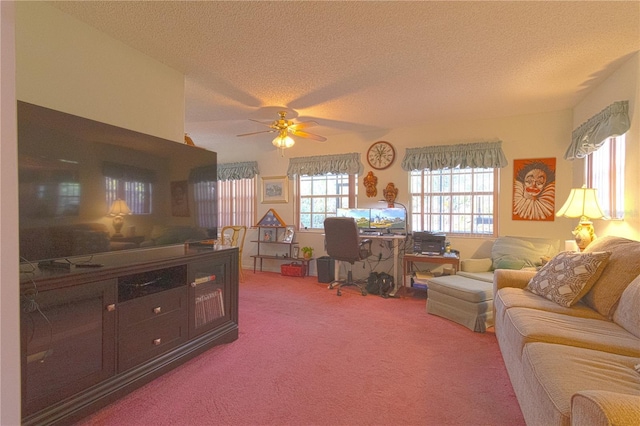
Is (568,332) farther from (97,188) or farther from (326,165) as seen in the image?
(326,165)

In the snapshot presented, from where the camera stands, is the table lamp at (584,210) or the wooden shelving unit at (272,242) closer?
the table lamp at (584,210)

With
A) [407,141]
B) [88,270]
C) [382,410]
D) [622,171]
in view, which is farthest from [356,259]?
[88,270]

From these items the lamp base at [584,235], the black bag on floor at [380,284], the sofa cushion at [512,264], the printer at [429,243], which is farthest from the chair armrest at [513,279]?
the black bag on floor at [380,284]

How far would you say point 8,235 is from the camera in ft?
2.00

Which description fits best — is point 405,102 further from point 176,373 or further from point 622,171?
point 176,373

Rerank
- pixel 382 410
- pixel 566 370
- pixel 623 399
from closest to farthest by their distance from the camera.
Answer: pixel 623 399 → pixel 566 370 → pixel 382 410

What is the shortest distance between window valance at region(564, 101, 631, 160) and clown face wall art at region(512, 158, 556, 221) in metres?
0.40

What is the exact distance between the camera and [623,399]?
2.97 ft

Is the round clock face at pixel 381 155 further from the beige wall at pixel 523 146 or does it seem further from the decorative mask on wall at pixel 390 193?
the decorative mask on wall at pixel 390 193

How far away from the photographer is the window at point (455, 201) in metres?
4.25

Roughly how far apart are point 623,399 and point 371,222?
152 inches

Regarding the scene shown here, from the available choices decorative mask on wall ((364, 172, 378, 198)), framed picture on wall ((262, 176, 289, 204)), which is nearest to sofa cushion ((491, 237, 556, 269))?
decorative mask on wall ((364, 172, 378, 198))

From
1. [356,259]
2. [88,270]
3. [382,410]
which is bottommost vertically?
[382,410]

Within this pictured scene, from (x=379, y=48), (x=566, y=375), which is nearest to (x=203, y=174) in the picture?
(x=379, y=48)
